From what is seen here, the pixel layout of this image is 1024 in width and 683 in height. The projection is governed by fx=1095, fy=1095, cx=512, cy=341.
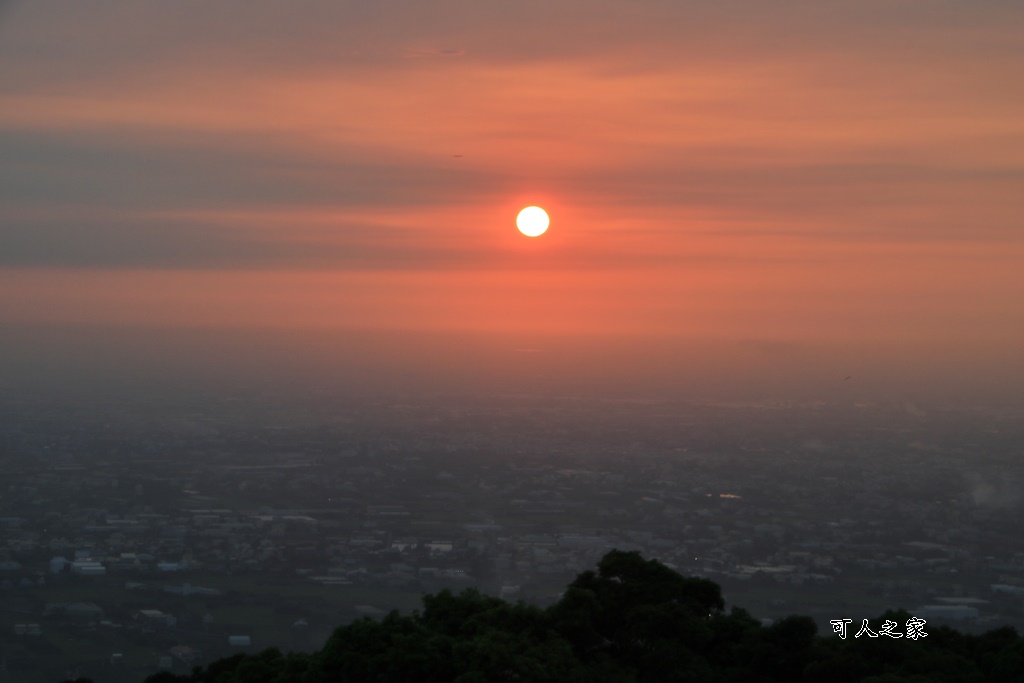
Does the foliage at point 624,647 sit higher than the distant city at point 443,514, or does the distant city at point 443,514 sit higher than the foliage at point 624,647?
the distant city at point 443,514

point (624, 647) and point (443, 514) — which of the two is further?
point (443, 514)

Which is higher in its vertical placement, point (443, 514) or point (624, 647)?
point (443, 514)

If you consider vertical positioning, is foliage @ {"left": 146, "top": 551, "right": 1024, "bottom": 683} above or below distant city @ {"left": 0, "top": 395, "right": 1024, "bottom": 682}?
below

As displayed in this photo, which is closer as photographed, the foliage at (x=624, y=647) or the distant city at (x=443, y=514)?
the foliage at (x=624, y=647)

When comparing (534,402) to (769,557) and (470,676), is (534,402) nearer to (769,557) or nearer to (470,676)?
(769,557)

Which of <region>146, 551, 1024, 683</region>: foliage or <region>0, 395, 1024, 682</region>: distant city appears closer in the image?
<region>146, 551, 1024, 683</region>: foliage
